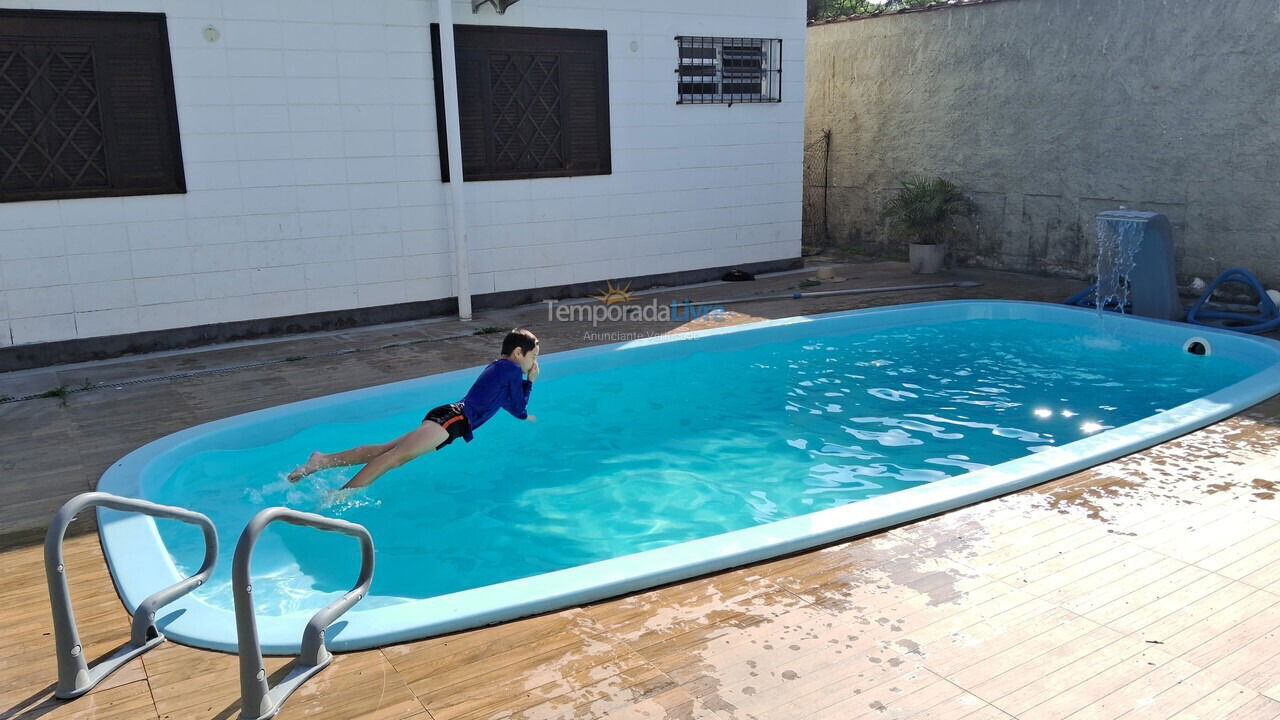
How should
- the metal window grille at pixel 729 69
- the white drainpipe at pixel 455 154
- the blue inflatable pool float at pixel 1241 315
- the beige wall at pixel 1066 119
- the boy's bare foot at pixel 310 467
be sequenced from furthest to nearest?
the metal window grille at pixel 729 69
the beige wall at pixel 1066 119
the white drainpipe at pixel 455 154
the blue inflatable pool float at pixel 1241 315
the boy's bare foot at pixel 310 467

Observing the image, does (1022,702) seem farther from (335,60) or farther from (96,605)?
(335,60)

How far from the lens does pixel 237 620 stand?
8.16ft

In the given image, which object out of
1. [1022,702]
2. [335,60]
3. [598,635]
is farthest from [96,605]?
[335,60]

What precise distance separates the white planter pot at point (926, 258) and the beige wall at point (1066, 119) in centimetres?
70

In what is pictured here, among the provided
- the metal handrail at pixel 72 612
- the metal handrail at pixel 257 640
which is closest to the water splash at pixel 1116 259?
the metal handrail at pixel 257 640

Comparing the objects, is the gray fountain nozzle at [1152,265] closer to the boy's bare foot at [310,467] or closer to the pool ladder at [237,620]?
the boy's bare foot at [310,467]

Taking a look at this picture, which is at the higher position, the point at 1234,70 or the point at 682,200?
the point at 1234,70

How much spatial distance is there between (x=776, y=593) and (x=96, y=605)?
2.50 m

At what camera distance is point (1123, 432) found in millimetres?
4953

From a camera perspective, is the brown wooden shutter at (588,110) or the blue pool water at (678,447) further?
the brown wooden shutter at (588,110)

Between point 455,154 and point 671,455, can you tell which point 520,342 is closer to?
point 671,455

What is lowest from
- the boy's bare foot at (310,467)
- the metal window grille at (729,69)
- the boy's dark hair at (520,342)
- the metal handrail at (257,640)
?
the boy's bare foot at (310,467)

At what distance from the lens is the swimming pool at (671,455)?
12.1 feet

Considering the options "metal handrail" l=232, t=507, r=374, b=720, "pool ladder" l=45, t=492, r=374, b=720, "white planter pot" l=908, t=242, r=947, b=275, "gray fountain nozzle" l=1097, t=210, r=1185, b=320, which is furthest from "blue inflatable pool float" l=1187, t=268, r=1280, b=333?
"metal handrail" l=232, t=507, r=374, b=720
